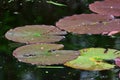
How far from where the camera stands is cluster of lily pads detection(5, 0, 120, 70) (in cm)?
168

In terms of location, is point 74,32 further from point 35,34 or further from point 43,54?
point 43,54

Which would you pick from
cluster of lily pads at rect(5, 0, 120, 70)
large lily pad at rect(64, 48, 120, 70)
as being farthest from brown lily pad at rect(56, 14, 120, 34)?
large lily pad at rect(64, 48, 120, 70)

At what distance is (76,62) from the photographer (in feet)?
5.49

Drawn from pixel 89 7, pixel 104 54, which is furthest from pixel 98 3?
pixel 104 54

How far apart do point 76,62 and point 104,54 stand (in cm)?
16

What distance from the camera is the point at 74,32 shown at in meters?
2.06

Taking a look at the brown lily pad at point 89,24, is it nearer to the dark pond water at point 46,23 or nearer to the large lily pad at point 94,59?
the dark pond water at point 46,23

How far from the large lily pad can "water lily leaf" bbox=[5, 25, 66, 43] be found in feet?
0.80

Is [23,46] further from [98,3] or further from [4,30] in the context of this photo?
[98,3]

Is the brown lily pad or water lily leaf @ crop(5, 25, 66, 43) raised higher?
the brown lily pad

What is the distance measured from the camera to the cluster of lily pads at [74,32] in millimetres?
1677

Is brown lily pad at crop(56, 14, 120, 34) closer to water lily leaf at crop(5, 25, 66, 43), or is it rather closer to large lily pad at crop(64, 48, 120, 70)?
water lily leaf at crop(5, 25, 66, 43)

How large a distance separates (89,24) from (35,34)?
35cm

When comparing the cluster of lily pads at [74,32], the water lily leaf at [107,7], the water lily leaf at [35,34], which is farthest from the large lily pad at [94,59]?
the water lily leaf at [107,7]
